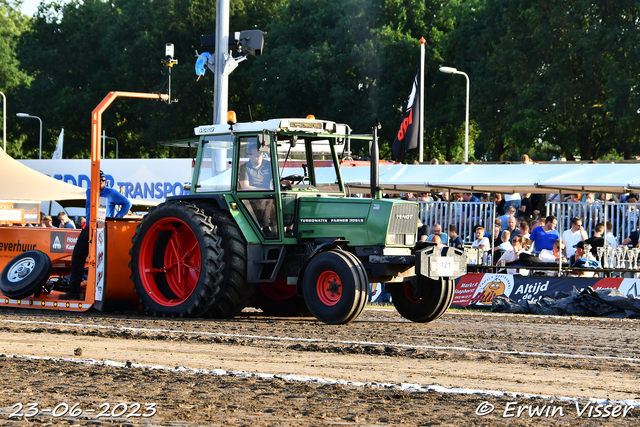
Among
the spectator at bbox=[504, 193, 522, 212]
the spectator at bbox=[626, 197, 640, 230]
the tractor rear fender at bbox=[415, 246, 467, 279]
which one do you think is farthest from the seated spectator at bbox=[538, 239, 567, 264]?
the tractor rear fender at bbox=[415, 246, 467, 279]

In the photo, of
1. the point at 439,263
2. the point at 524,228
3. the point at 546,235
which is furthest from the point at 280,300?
the point at 524,228

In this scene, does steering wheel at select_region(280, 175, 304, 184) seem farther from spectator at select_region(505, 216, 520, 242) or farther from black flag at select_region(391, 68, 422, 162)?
black flag at select_region(391, 68, 422, 162)

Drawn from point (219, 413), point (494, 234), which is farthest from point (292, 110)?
point (219, 413)

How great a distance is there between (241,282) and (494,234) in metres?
8.04

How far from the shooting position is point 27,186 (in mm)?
20953

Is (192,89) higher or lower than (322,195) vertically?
higher

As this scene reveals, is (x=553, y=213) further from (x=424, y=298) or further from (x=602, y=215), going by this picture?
(x=424, y=298)

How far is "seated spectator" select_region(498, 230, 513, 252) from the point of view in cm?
1725

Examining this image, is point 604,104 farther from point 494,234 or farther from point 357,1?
point 494,234

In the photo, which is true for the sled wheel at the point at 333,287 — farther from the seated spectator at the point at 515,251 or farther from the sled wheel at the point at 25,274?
the seated spectator at the point at 515,251

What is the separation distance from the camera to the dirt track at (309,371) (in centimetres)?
547

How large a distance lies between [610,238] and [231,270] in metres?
8.15

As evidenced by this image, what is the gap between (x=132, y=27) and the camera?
178 feet

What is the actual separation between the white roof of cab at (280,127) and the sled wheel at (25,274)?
8.98 feet
